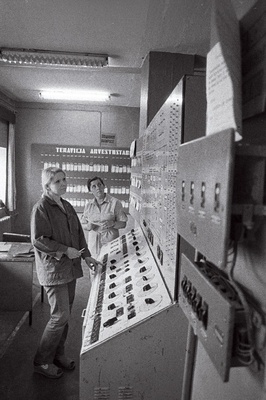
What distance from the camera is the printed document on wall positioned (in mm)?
871

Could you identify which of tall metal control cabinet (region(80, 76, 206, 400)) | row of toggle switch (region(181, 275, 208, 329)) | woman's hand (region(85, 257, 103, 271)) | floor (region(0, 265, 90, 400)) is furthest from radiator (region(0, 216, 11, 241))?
→ row of toggle switch (region(181, 275, 208, 329))

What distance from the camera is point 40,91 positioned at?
5.50 m

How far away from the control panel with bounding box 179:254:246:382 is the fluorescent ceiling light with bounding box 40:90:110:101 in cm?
473

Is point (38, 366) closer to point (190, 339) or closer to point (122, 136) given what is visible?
point (190, 339)

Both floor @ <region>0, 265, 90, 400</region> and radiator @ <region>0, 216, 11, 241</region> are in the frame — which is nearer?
floor @ <region>0, 265, 90, 400</region>

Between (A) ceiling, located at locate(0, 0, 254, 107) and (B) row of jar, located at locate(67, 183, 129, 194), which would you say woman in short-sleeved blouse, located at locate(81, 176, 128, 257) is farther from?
(B) row of jar, located at locate(67, 183, 129, 194)

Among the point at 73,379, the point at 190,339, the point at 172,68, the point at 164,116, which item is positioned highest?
the point at 172,68

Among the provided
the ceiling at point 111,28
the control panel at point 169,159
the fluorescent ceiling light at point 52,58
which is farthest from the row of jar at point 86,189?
the control panel at point 169,159

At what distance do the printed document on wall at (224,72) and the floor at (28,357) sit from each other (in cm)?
237

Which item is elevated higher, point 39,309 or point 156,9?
point 156,9

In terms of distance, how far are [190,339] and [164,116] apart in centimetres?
127

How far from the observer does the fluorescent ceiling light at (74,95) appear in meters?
5.44

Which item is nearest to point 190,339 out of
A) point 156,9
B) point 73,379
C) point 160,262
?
point 160,262

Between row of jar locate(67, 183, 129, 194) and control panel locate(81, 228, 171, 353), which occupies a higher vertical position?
row of jar locate(67, 183, 129, 194)
